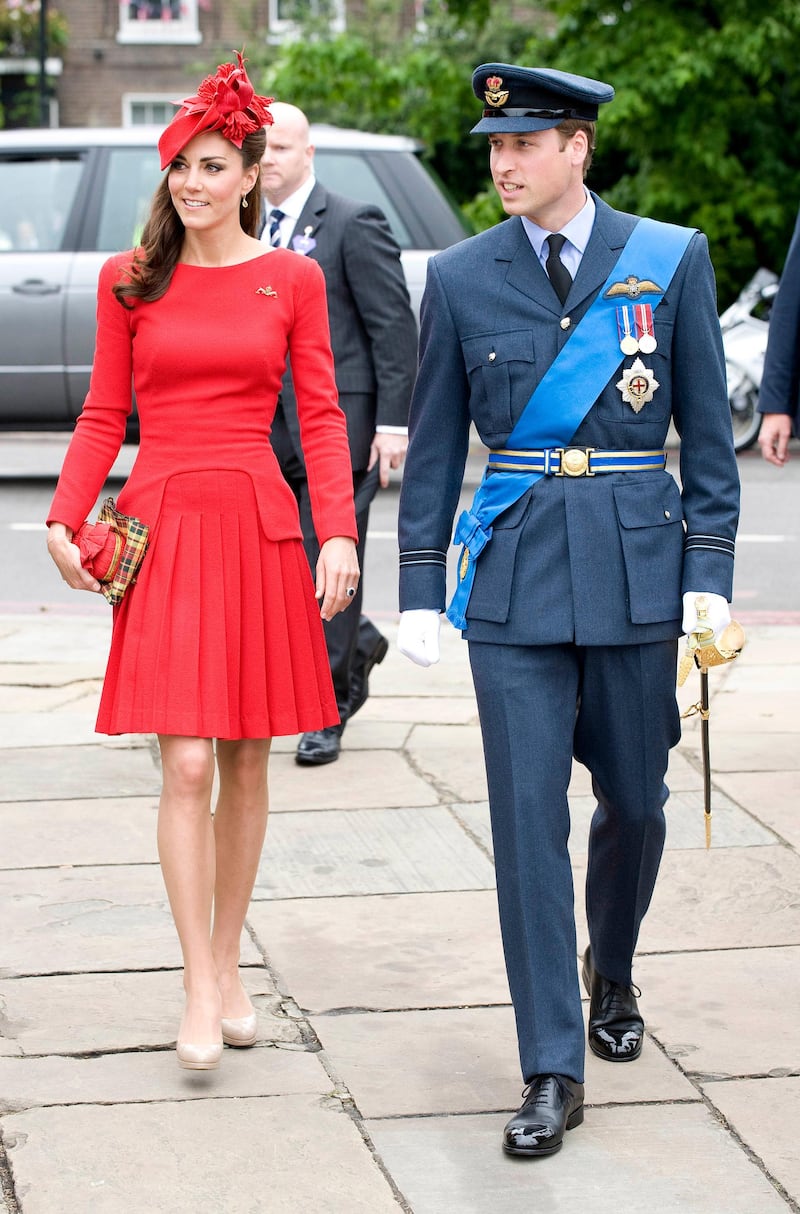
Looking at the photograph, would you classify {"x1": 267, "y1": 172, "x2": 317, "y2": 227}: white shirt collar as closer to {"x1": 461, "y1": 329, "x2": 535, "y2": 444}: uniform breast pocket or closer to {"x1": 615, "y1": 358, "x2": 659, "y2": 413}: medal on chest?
{"x1": 461, "y1": 329, "x2": 535, "y2": 444}: uniform breast pocket

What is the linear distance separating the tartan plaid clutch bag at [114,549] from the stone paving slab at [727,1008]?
132 centimetres

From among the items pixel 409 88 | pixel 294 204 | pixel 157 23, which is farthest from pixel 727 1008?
pixel 157 23

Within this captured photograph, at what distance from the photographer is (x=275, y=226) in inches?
222

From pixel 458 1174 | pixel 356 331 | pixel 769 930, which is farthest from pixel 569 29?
pixel 458 1174

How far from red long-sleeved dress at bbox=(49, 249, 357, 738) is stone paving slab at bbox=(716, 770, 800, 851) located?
182 centimetres

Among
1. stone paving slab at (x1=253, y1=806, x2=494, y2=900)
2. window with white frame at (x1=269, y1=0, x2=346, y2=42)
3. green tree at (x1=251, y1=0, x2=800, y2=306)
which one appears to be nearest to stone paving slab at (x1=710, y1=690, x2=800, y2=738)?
stone paving slab at (x1=253, y1=806, x2=494, y2=900)

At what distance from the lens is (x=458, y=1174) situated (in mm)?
2992

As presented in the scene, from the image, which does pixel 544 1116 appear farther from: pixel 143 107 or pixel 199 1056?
pixel 143 107

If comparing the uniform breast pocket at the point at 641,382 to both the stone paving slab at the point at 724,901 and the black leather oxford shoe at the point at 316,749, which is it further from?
the black leather oxford shoe at the point at 316,749

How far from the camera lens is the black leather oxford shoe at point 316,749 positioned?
5.58 metres

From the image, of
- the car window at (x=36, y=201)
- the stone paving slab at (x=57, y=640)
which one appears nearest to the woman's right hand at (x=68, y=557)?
the stone paving slab at (x=57, y=640)

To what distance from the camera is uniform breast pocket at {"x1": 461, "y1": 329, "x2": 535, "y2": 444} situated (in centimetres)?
319

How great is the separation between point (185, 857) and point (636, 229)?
136 cm

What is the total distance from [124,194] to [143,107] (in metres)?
19.9
